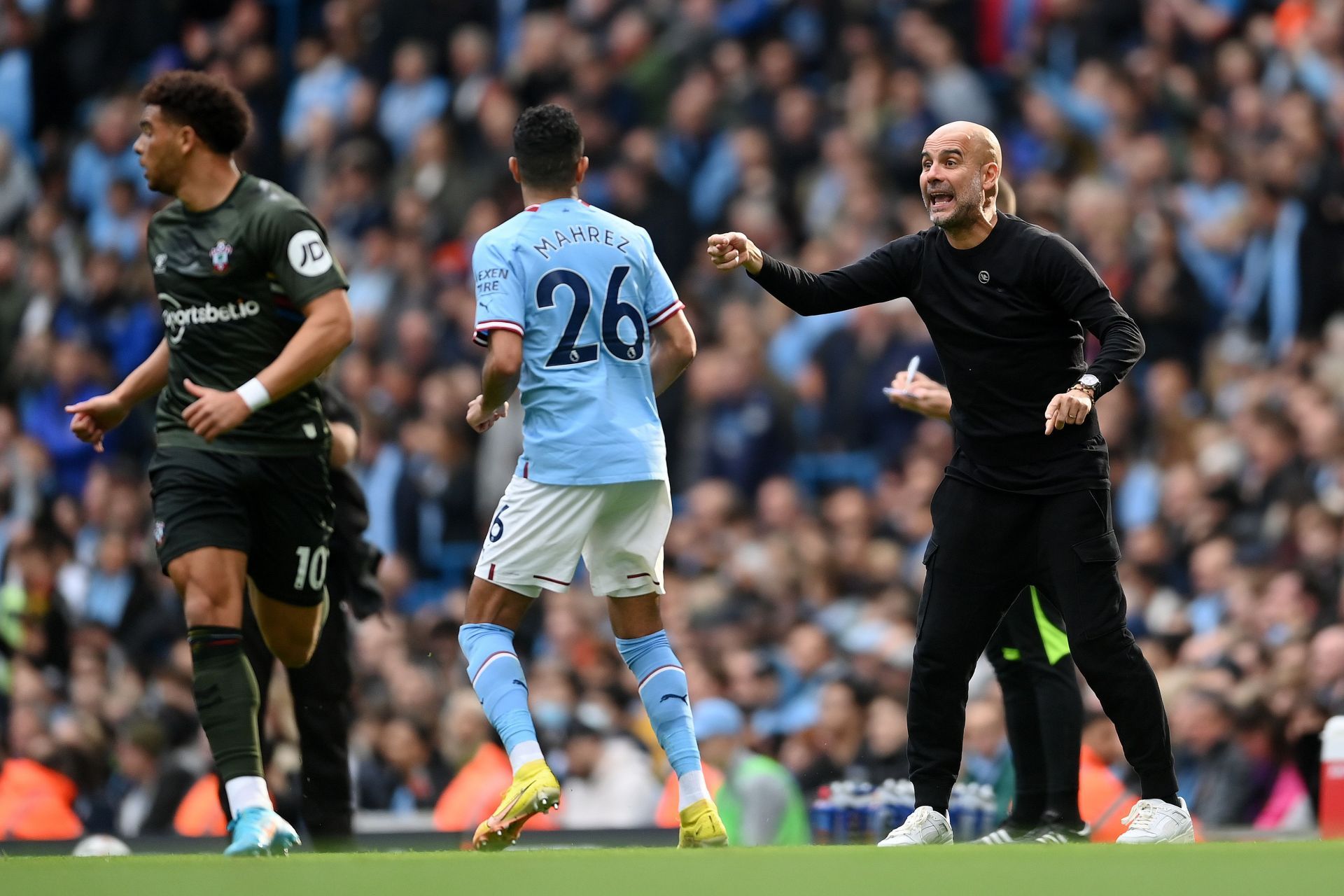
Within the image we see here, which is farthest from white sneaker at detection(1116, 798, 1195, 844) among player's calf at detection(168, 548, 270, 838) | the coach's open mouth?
player's calf at detection(168, 548, 270, 838)

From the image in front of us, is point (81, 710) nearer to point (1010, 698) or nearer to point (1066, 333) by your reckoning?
point (1010, 698)

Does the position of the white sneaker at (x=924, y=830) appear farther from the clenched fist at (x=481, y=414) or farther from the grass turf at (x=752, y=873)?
the clenched fist at (x=481, y=414)

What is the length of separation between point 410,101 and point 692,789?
11.3 meters

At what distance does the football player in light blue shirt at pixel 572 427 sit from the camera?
251 inches

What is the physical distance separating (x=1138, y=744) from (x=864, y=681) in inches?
176

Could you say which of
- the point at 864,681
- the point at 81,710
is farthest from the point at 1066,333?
the point at 81,710

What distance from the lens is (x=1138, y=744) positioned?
6.05 meters

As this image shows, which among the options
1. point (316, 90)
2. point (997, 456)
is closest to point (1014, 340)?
point (997, 456)

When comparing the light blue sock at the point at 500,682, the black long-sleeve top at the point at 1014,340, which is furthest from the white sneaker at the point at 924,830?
the light blue sock at the point at 500,682

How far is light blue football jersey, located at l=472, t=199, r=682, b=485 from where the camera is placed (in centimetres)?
637

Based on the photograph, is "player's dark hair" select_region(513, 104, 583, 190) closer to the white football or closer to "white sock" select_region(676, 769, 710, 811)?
"white sock" select_region(676, 769, 710, 811)

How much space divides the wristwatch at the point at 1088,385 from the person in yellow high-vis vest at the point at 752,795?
3324 millimetres

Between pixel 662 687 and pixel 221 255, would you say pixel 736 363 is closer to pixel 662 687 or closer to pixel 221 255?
pixel 662 687

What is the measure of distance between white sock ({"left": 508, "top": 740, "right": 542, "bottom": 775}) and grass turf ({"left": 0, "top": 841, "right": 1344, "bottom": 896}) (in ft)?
2.87
